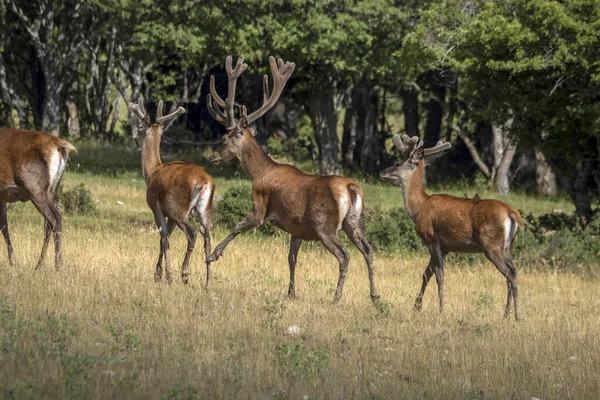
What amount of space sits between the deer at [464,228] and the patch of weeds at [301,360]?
3.48 m

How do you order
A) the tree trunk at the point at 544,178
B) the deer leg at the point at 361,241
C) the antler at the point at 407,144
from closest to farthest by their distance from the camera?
the deer leg at the point at 361,241 → the antler at the point at 407,144 → the tree trunk at the point at 544,178

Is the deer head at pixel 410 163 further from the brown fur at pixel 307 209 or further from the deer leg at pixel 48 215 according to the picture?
the deer leg at pixel 48 215

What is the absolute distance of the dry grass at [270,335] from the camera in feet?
27.0

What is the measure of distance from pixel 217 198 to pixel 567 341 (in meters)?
12.5

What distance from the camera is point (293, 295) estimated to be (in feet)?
41.5

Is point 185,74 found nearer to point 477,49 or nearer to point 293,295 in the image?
point 477,49

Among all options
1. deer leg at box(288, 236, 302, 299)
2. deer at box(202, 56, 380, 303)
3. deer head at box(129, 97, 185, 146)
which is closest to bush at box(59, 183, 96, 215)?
deer head at box(129, 97, 185, 146)

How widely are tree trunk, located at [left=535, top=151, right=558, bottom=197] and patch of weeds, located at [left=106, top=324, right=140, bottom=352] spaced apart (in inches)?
1049

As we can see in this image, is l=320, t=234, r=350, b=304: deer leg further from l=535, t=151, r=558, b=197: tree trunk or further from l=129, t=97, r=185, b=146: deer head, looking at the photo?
l=535, t=151, r=558, b=197: tree trunk

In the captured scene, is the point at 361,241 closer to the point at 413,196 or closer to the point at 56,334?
the point at 413,196

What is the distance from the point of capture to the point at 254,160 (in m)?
13.1

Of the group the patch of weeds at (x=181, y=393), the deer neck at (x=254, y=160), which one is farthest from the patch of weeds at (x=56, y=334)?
the deer neck at (x=254, y=160)

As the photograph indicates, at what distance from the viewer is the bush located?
21.0 meters

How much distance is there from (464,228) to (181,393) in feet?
17.7
